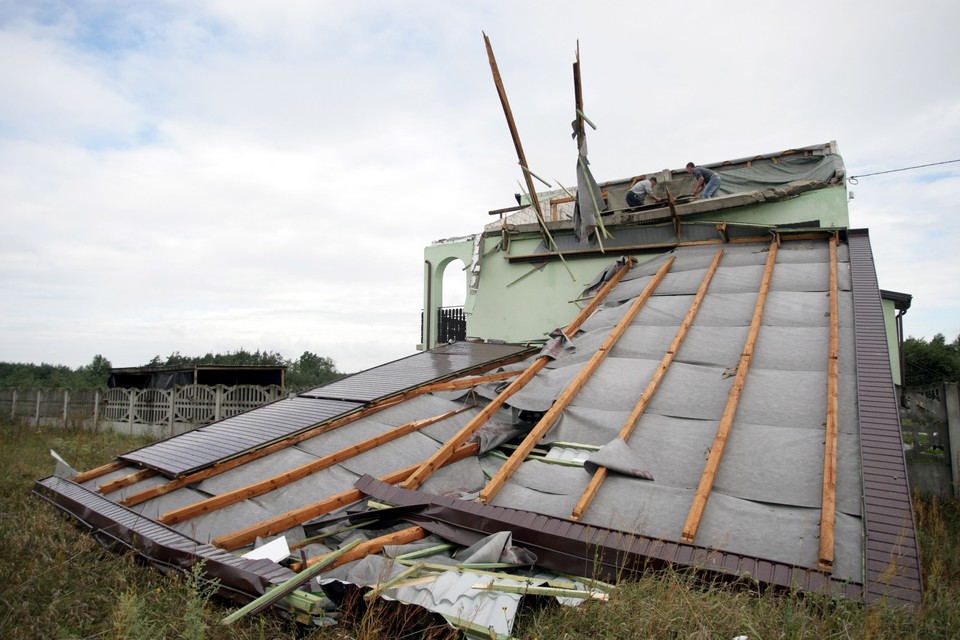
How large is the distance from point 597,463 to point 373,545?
5.58 feet

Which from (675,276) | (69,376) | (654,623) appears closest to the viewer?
(654,623)

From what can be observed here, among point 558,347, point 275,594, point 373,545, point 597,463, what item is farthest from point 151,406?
point 597,463

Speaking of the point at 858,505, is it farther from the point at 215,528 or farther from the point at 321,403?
the point at 321,403

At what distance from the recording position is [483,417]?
556 cm

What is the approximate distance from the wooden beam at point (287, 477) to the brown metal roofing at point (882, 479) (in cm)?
377

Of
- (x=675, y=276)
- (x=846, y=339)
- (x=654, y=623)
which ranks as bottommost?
(x=654, y=623)

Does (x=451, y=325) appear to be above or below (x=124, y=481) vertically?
above

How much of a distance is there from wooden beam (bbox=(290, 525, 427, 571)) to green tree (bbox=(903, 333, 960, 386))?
899 inches

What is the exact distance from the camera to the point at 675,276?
7.90m

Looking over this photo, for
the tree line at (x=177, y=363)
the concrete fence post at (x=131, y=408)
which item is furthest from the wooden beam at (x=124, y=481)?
Answer: the tree line at (x=177, y=363)

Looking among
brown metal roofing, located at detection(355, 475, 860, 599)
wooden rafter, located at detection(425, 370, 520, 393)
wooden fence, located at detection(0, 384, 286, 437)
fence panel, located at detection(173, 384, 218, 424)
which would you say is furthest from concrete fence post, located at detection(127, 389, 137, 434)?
brown metal roofing, located at detection(355, 475, 860, 599)

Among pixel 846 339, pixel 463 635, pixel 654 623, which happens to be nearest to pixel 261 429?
pixel 463 635

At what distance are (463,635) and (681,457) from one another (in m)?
2.34

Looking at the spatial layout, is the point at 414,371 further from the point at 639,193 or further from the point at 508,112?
the point at 639,193
